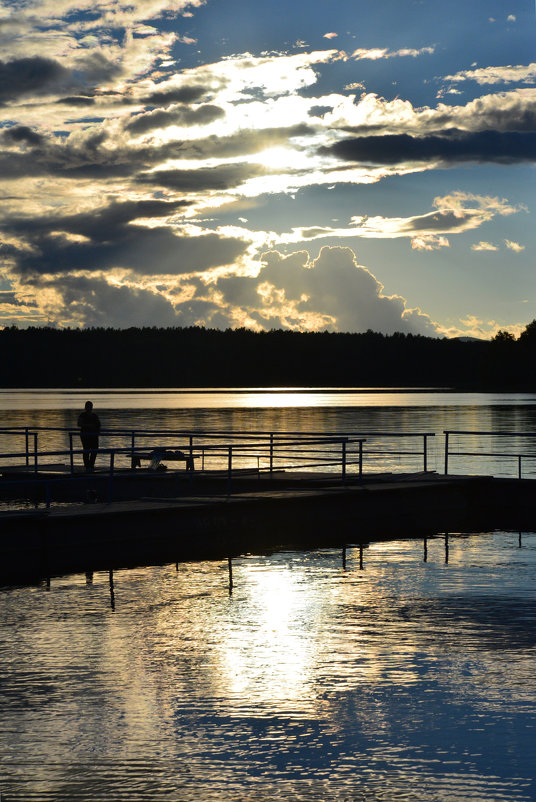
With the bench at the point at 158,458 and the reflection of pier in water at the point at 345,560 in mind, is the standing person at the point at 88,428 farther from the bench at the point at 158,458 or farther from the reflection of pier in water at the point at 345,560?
the reflection of pier in water at the point at 345,560

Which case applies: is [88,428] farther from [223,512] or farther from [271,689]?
[271,689]

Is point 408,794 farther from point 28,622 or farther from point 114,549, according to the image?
point 114,549

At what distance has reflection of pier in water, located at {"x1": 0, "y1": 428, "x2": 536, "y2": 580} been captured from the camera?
21.0 meters

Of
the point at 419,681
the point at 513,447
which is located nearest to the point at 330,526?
the point at 419,681

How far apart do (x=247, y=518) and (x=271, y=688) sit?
13.2m

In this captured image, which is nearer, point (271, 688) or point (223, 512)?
point (271, 688)

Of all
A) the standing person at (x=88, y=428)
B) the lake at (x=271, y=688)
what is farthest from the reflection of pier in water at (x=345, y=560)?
the standing person at (x=88, y=428)

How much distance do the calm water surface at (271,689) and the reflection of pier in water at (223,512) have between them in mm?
2640

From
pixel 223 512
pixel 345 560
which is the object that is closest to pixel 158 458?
pixel 223 512

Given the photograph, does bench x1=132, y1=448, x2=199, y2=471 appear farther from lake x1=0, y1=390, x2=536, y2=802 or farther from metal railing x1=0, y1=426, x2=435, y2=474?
lake x1=0, y1=390, x2=536, y2=802

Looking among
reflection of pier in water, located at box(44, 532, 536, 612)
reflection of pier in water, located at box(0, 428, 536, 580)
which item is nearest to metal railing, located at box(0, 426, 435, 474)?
reflection of pier in water, located at box(0, 428, 536, 580)

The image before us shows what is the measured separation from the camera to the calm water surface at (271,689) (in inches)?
336

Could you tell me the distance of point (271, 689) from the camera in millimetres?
11141

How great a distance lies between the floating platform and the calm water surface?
254cm
